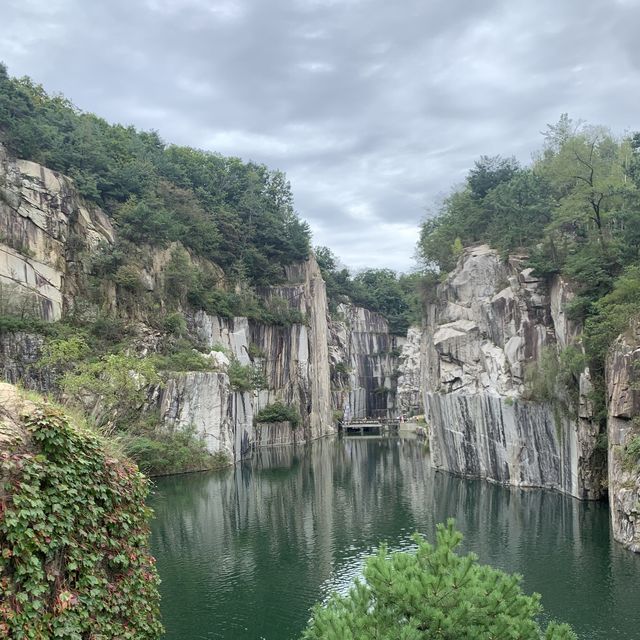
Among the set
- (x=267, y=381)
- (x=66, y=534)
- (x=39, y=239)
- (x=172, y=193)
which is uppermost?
(x=172, y=193)

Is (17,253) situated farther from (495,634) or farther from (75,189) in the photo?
(495,634)

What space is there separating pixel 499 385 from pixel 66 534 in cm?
2109

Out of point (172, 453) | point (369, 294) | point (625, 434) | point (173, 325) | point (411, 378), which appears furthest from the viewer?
point (369, 294)

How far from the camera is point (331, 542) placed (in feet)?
55.6

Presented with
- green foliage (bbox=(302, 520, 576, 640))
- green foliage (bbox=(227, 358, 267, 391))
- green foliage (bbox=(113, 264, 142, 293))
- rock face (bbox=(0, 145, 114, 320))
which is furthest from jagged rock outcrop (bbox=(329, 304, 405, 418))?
green foliage (bbox=(302, 520, 576, 640))

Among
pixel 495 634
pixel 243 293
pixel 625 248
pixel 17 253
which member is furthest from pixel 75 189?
pixel 495 634

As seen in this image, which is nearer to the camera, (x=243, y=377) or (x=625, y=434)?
(x=625, y=434)

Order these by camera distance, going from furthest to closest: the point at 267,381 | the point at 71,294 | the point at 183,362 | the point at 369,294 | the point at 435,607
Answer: the point at 369,294
the point at 267,381
the point at 71,294
the point at 183,362
the point at 435,607

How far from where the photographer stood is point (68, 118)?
37.1 meters

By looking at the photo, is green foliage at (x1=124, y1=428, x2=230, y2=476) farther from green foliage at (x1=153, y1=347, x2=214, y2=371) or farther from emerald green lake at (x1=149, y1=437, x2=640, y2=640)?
green foliage at (x1=153, y1=347, x2=214, y2=371)

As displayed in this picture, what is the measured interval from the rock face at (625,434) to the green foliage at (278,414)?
26.4 meters

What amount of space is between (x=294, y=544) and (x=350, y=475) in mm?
12860

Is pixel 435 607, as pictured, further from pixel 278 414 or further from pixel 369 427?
pixel 369 427

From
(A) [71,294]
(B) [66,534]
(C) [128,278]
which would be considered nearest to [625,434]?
(B) [66,534]
